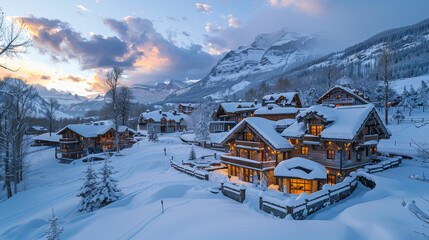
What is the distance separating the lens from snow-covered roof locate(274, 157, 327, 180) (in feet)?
58.3

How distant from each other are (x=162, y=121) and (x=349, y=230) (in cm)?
7091

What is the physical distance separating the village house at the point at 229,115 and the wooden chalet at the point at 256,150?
1000 inches

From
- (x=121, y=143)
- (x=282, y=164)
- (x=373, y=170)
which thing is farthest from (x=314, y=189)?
(x=121, y=143)

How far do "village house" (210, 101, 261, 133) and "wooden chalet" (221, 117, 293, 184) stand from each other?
2540cm

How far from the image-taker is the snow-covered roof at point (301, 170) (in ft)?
58.3

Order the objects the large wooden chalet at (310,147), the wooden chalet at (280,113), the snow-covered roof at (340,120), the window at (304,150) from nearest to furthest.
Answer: the snow-covered roof at (340,120)
the large wooden chalet at (310,147)
the window at (304,150)
the wooden chalet at (280,113)

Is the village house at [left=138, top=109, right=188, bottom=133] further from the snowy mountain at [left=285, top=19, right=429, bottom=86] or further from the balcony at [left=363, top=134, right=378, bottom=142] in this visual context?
the snowy mountain at [left=285, top=19, right=429, bottom=86]

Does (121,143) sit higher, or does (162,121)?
(162,121)

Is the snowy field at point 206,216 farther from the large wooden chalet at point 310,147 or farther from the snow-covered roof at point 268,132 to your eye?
the snow-covered roof at point 268,132

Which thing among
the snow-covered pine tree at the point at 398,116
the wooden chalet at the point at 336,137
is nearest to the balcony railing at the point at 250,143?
the wooden chalet at the point at 336,137

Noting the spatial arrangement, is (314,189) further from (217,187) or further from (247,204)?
(217,187)

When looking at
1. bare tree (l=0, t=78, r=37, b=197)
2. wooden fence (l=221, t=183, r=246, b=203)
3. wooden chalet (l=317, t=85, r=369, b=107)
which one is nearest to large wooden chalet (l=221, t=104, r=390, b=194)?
wooden fence (l=221, t=183, r=246, b=203)

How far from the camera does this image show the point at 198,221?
11.3m

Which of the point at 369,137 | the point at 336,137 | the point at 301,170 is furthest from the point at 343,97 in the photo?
the point at 301,170
